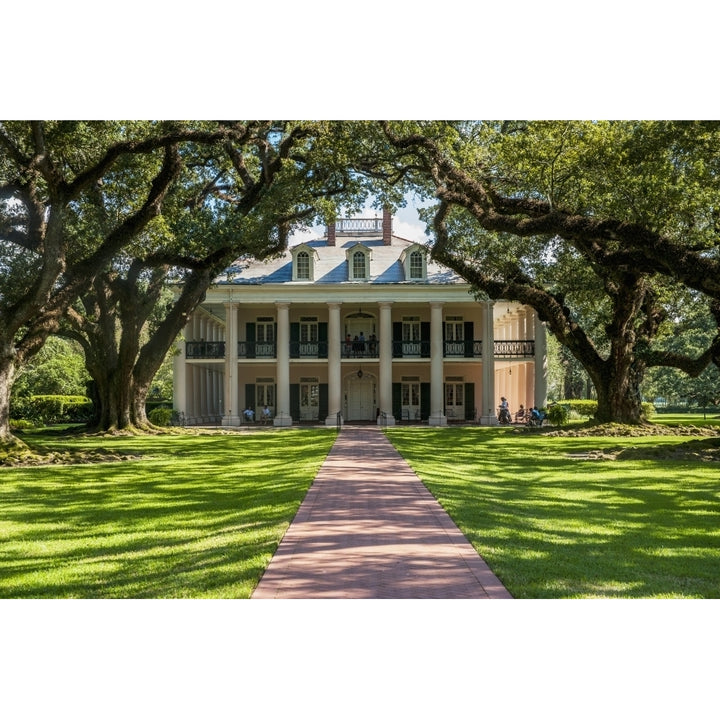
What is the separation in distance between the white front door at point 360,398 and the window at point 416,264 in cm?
594

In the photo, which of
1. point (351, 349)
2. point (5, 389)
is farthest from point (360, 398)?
point (5, 389)

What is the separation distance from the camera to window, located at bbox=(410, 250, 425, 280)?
1531 inches

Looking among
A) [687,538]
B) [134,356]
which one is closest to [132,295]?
[134,356]

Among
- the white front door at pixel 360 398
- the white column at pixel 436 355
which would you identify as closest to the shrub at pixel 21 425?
the white front door at pixel 360 398

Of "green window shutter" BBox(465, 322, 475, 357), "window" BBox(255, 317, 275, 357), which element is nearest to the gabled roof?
"window" BBox(255, 317, 275, 357)

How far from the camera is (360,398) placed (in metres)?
41.5

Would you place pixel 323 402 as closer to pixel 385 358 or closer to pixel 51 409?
pixel 385 358

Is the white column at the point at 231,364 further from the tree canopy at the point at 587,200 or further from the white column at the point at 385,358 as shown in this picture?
the tree canopy at the point at 587,200

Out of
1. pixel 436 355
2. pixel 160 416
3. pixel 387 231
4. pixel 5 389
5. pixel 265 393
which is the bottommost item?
pixel 160 416

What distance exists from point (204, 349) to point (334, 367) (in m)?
6.96

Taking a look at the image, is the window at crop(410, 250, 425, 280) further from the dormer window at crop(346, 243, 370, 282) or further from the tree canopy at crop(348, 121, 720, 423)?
the tree canopy at crop(348, 121, 720, 423)

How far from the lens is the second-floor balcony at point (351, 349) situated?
39469 mm

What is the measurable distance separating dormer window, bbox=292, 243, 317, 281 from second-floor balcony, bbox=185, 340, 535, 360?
333 cm

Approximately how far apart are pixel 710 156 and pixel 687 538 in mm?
13162
